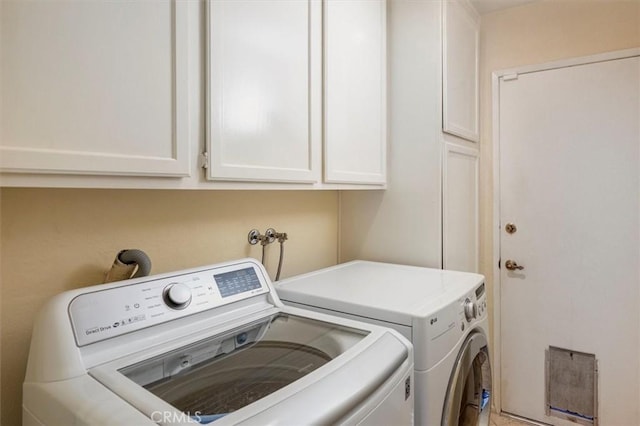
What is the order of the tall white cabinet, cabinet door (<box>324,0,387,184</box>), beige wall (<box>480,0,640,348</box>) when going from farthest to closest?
beige wall (<box>480,0,640,348</box>)
the tall white cabinet
cabinet door (<box>324,0,387,184</box>)

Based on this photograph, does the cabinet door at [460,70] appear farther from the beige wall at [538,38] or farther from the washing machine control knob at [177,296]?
the washing machine control knob at [177,296]

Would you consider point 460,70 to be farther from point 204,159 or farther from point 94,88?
point 94,88

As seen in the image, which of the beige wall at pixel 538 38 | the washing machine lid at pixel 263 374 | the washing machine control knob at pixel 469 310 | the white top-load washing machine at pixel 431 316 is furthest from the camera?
the beige wall at pixel 538 38

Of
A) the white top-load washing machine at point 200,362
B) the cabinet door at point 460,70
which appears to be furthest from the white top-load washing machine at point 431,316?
the cabinet door at point 460,70

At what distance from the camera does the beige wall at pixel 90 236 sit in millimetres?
1004

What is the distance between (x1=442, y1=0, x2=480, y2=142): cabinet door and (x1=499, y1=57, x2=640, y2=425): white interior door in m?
0.25

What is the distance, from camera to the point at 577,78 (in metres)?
2.21

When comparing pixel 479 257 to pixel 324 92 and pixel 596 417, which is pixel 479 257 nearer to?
pixel 596 417

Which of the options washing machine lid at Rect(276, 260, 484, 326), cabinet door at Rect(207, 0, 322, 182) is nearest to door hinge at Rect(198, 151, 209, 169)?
cabinet door at Rect(207, 0, 322, 182)

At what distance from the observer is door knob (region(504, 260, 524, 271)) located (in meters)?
2.41

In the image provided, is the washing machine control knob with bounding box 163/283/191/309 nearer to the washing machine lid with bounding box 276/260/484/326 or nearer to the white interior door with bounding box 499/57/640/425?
the washing machine lid with bounding box 276/260/484/326

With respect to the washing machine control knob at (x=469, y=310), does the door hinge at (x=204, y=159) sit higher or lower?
higher

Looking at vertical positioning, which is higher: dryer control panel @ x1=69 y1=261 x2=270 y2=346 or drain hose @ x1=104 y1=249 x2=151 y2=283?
drain hose @ x1=104 y1=249 x2=151 y2=283

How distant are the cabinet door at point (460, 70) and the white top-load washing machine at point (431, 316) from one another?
2.86 ft
